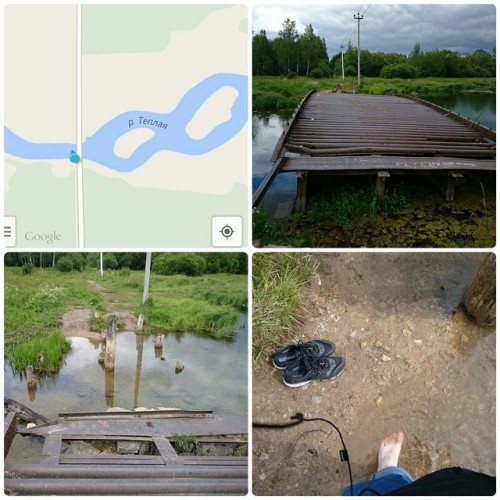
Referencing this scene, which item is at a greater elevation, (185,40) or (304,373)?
(185,40)

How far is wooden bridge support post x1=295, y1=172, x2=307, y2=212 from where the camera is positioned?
6.42ft

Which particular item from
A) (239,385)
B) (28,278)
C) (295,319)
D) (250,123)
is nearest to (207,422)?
(239,385)

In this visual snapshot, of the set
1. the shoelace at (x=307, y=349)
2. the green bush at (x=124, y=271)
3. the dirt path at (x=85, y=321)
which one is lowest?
the shoelace at (x=307, y=349)

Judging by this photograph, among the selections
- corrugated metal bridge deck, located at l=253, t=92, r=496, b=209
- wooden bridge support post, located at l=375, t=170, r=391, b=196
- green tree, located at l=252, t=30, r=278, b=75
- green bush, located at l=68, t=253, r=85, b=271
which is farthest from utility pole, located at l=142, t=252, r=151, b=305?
wooden bridge support post, located at l=375, t=170, r=391, b=196

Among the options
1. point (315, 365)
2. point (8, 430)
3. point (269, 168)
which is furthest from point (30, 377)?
point (269, 168)

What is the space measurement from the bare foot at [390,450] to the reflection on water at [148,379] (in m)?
0.55

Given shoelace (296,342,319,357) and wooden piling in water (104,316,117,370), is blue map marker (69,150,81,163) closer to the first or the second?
wooden piling in water (104,316,117,370)

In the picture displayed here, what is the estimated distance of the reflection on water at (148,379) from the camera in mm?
1953

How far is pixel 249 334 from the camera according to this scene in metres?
1.94

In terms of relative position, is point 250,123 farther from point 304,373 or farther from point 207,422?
point 207,422

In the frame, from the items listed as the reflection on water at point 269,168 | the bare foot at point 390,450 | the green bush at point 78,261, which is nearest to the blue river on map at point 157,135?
the reflection on water at point 269,168

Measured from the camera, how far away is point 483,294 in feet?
6.39

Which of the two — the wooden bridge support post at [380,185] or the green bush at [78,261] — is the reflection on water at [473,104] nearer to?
the wooden bridge support post at [380,185]

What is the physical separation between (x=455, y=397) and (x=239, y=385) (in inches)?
33.4
